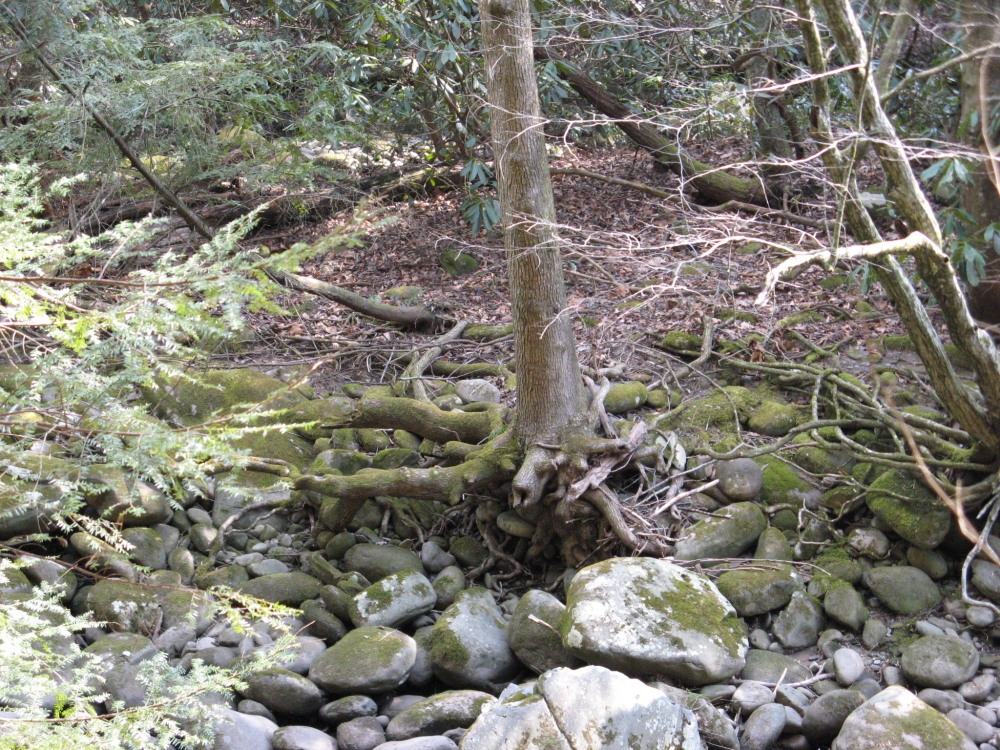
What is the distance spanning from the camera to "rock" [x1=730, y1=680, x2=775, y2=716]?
400 centimetres

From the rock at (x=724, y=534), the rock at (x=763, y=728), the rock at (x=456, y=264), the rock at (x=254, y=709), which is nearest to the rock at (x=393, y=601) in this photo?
the rock at (x=254, y=709)

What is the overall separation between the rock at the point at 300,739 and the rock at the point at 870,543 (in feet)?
10.3

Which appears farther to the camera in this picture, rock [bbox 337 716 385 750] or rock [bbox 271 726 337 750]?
rock [bbox 337 716 385 750]

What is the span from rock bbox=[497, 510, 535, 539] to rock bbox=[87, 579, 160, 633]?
2.09 m

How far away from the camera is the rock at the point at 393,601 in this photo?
15.6 feet

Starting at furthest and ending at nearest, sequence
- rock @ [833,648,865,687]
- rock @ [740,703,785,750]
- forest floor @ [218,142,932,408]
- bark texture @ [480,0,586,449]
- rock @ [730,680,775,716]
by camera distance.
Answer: forest floor @ [218,142,932,408] < bark texture @ [480,0,586,449] < rock @ [833,648,865,687] < rock @ [730,680,775,716] < rock @ [740,703,785,750]

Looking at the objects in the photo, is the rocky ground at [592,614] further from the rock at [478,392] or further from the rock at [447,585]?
the rock at [478,392]

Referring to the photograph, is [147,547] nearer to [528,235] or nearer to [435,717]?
[435,717]

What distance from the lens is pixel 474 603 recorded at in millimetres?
4836

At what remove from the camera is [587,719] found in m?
3.41

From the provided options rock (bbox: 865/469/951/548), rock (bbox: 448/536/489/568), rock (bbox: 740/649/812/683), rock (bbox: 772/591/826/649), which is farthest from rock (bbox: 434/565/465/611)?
rock (bbox: 865/469/951/548)

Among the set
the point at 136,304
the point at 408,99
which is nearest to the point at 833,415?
the point at 136,304

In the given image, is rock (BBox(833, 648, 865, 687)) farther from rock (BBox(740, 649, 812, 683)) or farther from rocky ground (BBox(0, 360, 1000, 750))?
rock (BBox(740, 649, 812, 683))

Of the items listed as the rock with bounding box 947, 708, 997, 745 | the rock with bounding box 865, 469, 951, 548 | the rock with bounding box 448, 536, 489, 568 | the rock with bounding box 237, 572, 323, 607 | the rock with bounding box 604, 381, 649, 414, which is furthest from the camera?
the rock with bounding box 604, 381, 649, 414
